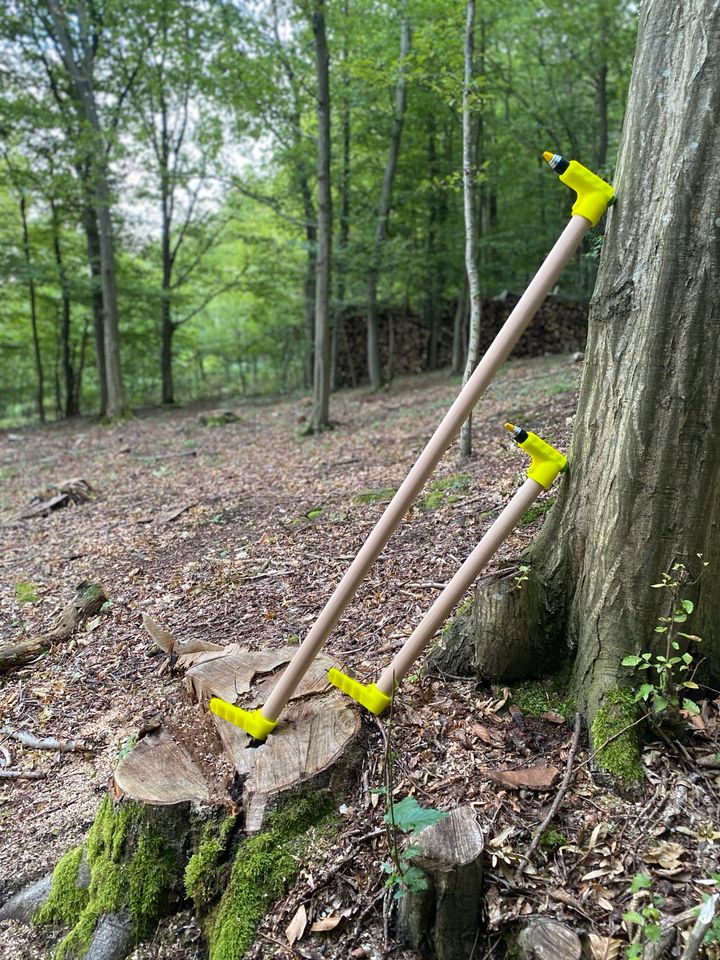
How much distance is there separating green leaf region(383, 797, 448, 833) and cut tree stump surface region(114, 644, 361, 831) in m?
0.52

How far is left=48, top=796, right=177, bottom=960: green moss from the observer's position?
87.1 inches

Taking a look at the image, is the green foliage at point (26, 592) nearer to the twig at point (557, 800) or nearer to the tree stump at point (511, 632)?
the tree stump at point (511, 632)

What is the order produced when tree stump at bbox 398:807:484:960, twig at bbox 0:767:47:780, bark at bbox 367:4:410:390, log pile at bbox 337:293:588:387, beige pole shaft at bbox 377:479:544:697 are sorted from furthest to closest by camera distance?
log pile at bbox 337:293:588:387
bark at bbox 367:4:410:390
twig at bbox 0:767:47:780
beige pole shaft at bbox 377:479:544:697
tree stump at bbox 398:807:484:960

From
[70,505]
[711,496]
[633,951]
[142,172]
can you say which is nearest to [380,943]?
[633,951]

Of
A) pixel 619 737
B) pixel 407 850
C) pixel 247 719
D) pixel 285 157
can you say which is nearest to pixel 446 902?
pixel 407 850

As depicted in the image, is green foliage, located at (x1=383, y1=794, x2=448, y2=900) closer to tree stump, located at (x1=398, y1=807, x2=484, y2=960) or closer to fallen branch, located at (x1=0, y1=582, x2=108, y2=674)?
tree stump, located at (x1=398, y1=807, x2=484, y2=960)

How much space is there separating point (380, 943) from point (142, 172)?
59.0 ft

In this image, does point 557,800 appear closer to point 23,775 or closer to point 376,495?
point 23,775

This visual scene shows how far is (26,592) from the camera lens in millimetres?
5035

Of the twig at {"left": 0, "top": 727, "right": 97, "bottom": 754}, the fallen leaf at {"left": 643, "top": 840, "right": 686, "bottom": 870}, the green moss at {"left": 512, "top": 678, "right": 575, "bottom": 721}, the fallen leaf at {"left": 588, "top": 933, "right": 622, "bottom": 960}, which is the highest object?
the green moss at {"left": 512, "top": 678, "right": 575, "bottom": 721}

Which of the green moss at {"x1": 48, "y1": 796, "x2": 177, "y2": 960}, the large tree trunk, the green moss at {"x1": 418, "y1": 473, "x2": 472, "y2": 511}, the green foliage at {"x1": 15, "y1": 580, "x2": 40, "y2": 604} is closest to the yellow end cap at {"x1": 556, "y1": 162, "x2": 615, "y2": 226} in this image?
the large tree trunk

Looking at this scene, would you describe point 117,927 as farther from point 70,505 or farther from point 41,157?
point 41,157

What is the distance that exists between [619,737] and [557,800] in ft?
1.10

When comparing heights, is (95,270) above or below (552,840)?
above
